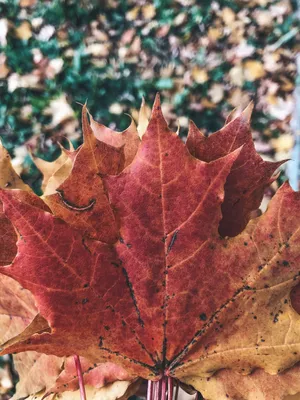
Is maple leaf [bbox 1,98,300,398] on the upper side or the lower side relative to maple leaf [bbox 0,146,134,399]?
upper

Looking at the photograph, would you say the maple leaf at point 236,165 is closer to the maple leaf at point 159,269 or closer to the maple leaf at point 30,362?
the maple leaf at point 159,269

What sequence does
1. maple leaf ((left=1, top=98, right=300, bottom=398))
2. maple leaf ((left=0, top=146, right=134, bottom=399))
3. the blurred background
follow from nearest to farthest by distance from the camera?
maple leaf ((left=1, top=98, right=300, bottom=398))
maple leaf ((left=0, top=146, right=134, bottom=399))
the blurred background

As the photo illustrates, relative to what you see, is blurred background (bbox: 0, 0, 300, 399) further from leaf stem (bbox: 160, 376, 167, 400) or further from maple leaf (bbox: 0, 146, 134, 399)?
leaf stem (bbox: 160, 376, 167, 400)

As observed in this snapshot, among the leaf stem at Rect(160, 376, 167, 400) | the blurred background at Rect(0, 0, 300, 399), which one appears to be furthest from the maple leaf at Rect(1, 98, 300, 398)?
the blurred background at Rect(0, 0, 300, 399)

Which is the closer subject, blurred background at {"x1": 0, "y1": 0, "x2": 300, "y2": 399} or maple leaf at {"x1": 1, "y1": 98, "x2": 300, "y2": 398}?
maple leaf at {"x1": 1, "y1": 98, "x2": 300, "y2": 398}

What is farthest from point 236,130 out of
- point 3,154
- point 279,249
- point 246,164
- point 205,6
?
point 205,6

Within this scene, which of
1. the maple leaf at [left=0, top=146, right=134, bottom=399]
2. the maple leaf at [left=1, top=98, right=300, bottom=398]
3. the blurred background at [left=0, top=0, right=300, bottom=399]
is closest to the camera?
the maple leaf at [left=1, top=98, right=300, bottom=398]
